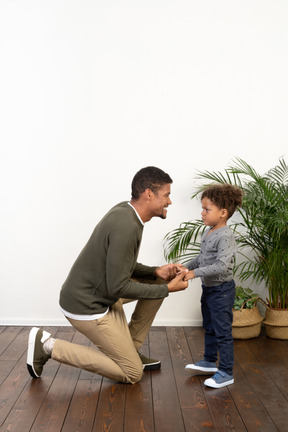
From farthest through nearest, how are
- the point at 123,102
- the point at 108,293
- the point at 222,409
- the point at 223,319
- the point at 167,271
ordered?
the point at 123,102 < the point at 167,271 < the point at 223,319 < the point at 108,293 < the point at 222,409

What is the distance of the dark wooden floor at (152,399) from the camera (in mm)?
2439

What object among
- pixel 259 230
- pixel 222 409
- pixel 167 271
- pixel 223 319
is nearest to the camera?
pixel 222 409

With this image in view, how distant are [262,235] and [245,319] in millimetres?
602

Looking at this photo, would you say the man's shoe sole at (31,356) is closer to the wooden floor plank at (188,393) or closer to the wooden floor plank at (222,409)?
the wooden floor plank at (188,393)

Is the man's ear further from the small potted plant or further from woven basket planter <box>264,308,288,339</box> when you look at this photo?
woven basket planter <box>264,308,288,339</box>

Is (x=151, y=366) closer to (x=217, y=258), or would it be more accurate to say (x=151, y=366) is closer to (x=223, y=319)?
(x=223, y=319)

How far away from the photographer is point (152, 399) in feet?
8.93

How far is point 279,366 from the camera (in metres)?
3.25

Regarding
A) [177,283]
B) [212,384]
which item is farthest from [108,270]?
[212,384]

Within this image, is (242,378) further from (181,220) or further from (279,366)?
(181,220)

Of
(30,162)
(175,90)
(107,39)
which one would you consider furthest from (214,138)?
(30,162)

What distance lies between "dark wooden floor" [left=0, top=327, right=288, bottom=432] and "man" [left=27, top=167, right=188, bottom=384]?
0.42ft

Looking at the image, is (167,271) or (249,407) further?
(167,271)

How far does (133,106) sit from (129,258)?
1.73m
